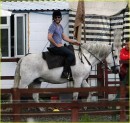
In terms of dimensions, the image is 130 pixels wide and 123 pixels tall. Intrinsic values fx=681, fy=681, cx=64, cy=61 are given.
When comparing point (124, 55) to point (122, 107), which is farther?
point (124, 55)

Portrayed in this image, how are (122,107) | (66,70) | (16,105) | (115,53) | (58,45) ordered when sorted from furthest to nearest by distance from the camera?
(115,53)
(66,70)
(58,45)
(122,107)
(16,105)

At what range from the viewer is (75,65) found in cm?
1666

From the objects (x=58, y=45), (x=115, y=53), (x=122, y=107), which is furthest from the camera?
(x=115, y=53)

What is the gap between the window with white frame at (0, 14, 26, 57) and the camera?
21203mm

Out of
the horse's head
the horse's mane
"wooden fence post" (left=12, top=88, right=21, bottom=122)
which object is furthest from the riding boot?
"wooden fence post" (left=12, top=88, right=21, bottom=122)

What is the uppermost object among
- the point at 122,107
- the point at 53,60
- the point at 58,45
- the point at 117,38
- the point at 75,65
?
the point at 117,38

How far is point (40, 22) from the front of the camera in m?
21.1

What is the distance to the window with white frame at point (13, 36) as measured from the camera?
69.6ft

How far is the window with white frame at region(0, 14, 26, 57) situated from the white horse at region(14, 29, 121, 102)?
4466mm

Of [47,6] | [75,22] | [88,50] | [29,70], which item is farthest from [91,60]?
[47,6]

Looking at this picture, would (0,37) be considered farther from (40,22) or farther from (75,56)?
(75,56)

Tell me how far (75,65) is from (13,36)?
5.14 meters

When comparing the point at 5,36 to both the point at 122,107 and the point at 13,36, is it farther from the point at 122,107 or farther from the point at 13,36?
the point at 122,107

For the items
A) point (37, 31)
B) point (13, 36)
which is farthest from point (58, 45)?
point (13, 36)
